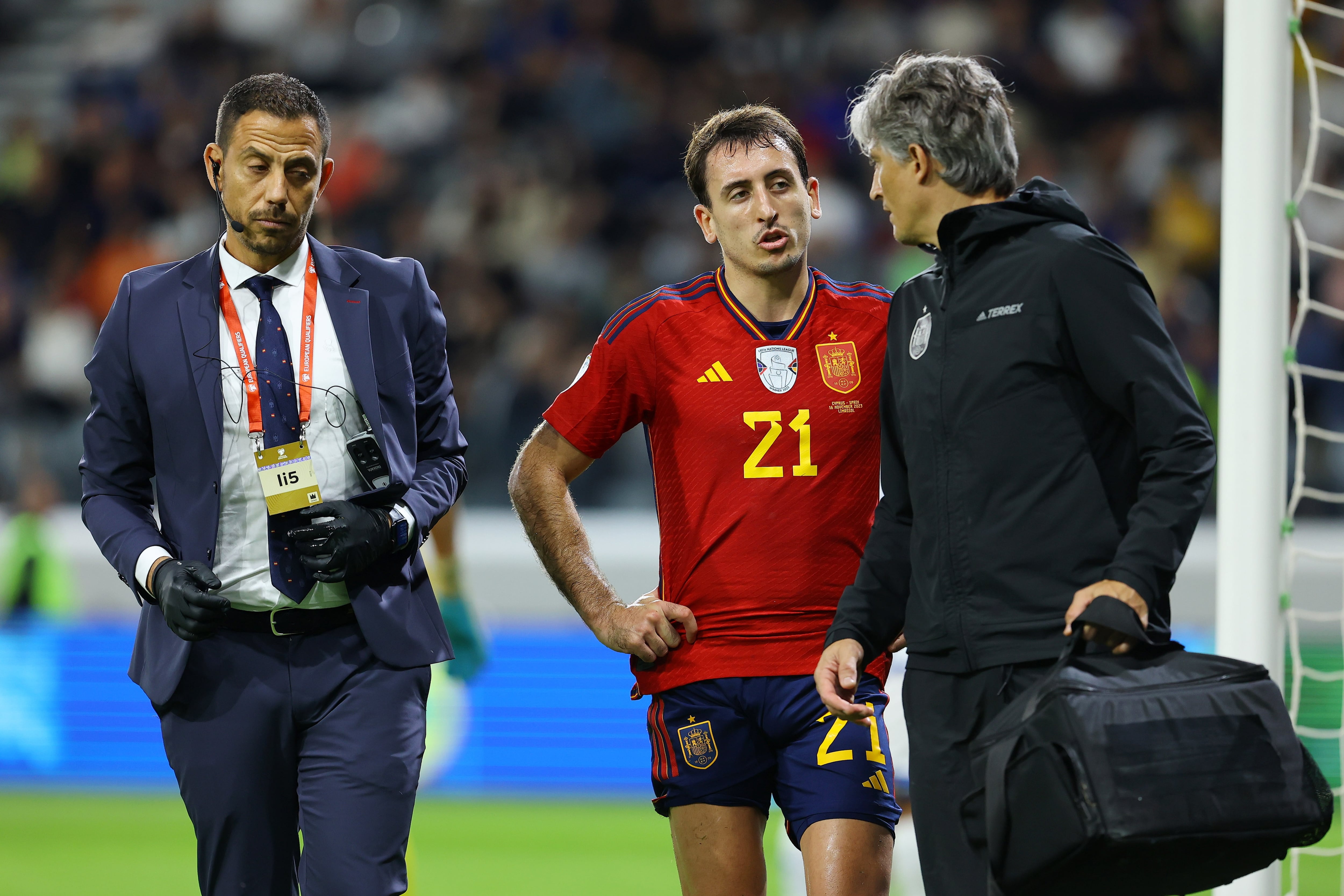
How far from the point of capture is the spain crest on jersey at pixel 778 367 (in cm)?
370

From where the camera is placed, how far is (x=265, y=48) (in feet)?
43.5

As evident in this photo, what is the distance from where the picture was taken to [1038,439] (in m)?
2.88

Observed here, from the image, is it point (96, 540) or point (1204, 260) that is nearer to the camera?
point (96, 540)

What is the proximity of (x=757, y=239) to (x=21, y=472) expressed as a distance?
22.7ft

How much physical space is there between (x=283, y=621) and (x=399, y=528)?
1.04ft

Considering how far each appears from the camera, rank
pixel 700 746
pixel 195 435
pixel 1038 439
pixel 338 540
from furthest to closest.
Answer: pixel 700 746 → pixel 195 435 → pixel 338 540 → pixel 1038 439

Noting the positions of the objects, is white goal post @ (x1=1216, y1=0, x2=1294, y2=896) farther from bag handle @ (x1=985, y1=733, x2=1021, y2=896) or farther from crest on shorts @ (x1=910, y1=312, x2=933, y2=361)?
bag handle @ (x1=985, y1=733, x2=1021, y2=896)

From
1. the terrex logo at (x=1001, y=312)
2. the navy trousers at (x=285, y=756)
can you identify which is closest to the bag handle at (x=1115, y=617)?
the terrex logo at (x=1001, y=312)

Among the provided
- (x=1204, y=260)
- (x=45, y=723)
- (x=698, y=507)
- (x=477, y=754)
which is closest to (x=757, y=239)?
(x=698, y=507)

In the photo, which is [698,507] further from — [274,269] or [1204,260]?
[1204,260]

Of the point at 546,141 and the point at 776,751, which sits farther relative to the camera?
the point at 546,141

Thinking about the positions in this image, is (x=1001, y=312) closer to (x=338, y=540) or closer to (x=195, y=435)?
(x=338, y=540)

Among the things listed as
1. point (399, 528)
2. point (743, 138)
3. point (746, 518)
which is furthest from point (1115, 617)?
point (743, 138)

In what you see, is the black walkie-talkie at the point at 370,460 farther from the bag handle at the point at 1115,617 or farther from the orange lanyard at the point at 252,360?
the bag handle at the point at 1115,617
